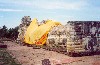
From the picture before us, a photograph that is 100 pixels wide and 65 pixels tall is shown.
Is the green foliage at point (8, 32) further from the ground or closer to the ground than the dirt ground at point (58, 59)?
further from the ground

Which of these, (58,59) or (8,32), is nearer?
(58,59)

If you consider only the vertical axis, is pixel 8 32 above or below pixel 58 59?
above

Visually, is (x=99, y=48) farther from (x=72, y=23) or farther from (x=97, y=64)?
(x=97, y=64)

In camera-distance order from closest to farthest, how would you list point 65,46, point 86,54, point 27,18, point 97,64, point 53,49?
point 97,64
point 86,54
point 65,46
point 53,49
point 27,18

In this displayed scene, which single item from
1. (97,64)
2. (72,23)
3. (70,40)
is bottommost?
(97,64)

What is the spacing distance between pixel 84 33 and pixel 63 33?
280 cm

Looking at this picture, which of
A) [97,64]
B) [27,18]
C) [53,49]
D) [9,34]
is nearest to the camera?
[97,64]

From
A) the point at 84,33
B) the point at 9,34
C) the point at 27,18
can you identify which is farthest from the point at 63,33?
the point at 9,34

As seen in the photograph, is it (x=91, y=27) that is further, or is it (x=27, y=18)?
(x=27, y=18)

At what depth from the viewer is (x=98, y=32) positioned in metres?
17.3

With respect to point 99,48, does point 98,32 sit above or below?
above

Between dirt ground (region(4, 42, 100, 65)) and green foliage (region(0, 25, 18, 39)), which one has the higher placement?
green foliage (region(0, 25, 18, 39))

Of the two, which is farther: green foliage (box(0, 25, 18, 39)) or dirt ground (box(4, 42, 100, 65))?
green foliage (box(0, 25, 18, 39))

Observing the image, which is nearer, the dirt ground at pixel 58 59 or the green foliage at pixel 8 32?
the dirt ground at pixel 58 59
